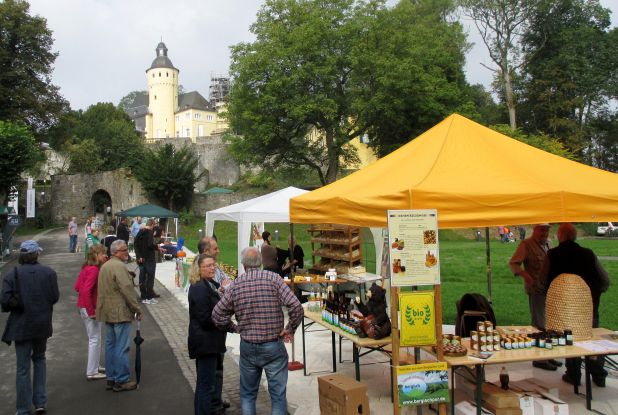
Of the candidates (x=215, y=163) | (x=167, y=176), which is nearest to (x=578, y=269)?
(x=167, y=176)

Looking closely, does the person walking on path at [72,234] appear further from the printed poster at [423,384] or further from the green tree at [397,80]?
the printed poster at [423,384]

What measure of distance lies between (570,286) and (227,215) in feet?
26.9

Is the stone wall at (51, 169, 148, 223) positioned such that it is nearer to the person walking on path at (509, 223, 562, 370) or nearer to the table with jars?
the person walking on path at (509, 223, 562, 370)

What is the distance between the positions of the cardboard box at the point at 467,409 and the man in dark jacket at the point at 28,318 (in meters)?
3.97

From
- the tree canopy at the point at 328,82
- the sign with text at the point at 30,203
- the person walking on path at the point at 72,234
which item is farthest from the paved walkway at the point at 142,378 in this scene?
the tree canopy at the point at 328,82

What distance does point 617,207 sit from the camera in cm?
467

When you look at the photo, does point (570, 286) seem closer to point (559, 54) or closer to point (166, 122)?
point (559, 54)

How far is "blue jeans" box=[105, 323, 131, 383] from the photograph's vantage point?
19.4ft

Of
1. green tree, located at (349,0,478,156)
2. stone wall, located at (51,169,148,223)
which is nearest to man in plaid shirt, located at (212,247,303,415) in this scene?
green tree, located at (349,0,478,156)

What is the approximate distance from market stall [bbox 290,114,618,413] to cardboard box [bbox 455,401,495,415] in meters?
0.90

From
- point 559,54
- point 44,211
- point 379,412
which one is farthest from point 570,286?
point 44,211

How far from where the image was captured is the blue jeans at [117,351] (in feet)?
19.4

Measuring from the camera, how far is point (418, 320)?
4348 mm

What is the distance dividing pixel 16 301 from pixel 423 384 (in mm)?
3799
